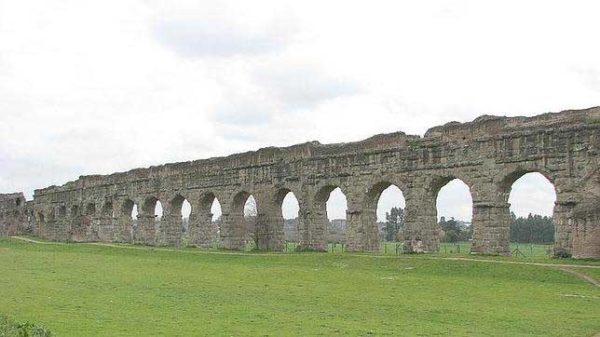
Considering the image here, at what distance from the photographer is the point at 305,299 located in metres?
13.3

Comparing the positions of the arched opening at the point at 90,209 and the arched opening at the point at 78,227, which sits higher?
the arched opening at the point at 90,209

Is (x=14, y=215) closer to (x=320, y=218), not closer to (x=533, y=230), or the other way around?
(x=320, y=218)

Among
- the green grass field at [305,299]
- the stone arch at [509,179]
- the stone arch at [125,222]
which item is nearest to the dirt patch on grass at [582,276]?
the green grass field at [305,299]

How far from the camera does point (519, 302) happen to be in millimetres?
13125

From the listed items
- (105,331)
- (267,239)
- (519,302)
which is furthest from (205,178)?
(105,331)

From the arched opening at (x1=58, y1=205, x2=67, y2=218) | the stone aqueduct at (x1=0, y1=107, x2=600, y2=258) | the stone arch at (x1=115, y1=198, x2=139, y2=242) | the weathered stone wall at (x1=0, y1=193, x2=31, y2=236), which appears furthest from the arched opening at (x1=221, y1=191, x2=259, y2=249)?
the weathered stone wall at (x1=0, y1=193, x2=31, y2=236)

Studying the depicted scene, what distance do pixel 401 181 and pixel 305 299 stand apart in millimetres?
13941

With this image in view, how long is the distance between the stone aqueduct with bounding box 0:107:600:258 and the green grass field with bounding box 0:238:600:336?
280cm

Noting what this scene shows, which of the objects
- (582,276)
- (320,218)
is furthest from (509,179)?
(320,218)

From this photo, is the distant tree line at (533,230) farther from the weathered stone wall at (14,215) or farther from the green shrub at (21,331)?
the green shrub at (21,331)

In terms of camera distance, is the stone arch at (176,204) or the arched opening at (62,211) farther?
the arched opening at (62,211)

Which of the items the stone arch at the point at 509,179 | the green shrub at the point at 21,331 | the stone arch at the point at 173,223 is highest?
the stone arch at the point at 509,179

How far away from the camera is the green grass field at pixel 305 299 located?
390 inches

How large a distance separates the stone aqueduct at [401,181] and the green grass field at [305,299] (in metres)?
2.80
